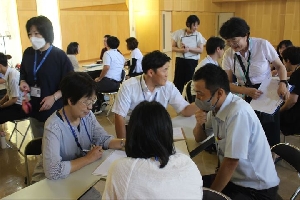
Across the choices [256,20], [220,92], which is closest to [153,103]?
[220,92]

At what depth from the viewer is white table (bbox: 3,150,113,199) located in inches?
56.2

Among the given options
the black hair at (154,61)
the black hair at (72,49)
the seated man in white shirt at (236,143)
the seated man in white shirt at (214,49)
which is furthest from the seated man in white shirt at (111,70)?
the seated man in white shirt at (236,143)

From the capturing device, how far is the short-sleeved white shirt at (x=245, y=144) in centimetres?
157

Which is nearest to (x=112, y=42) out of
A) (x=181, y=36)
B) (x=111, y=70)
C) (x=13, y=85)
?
(x=111, y=70)

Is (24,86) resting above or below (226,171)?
above

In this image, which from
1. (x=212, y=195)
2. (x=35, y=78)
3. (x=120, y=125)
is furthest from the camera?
(x=35, y=78)

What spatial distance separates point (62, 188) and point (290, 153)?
138 cm

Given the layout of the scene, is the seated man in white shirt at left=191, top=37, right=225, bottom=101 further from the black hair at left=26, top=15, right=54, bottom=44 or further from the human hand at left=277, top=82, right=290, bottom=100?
the black hair at left=26, top=15, right=54, bottom=44

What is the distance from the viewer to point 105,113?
5.22 meters

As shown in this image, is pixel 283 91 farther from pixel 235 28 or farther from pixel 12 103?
pixel 12 103

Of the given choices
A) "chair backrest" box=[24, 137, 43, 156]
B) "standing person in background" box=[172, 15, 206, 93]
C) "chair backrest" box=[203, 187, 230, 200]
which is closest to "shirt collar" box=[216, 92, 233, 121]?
"chair backrest" box=[203, 187, 230, 200]

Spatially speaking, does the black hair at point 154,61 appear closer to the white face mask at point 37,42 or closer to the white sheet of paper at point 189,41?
the white face mask at point 37,42

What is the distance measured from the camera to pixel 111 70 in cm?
505

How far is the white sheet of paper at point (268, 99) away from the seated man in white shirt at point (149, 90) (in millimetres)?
570
